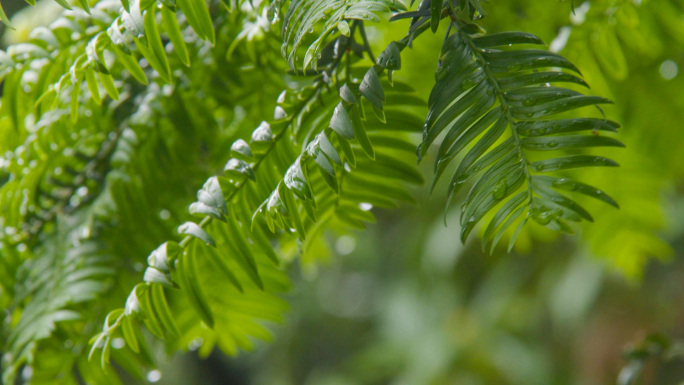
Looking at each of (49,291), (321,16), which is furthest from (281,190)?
(49,291)

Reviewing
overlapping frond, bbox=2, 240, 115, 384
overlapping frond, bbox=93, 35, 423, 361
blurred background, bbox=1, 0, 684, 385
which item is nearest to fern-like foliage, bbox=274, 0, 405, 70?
overlapping frond, bbox=93, 35, 423, 361

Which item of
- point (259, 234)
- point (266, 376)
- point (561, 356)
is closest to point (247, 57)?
point (259, 234)

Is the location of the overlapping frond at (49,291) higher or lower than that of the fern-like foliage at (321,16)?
lower

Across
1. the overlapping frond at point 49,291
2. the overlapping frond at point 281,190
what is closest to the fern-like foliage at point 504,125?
the overlapping frond at point 281,190

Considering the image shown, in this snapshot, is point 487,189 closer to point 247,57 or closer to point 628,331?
point 247,57

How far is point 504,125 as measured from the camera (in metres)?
0.34

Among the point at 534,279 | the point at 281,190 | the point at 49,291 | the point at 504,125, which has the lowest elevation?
the point at 534,279

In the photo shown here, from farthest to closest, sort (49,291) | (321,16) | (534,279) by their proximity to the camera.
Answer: (534,279) < (49,291) < (321,16)

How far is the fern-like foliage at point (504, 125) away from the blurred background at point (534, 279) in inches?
5.3

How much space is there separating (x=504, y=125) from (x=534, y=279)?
238cm

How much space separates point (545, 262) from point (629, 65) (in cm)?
185

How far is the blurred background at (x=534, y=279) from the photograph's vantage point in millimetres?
688

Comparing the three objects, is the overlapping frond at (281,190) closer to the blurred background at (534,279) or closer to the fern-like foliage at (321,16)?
the fern-like foliage at (321,16)

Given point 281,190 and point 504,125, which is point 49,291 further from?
point 504,125
